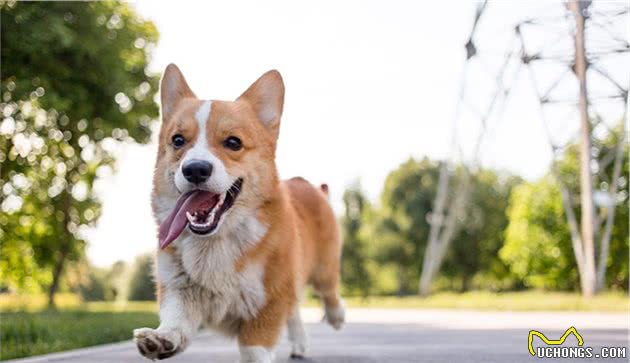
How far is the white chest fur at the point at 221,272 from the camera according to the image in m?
4.93

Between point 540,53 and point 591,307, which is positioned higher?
point 540,53

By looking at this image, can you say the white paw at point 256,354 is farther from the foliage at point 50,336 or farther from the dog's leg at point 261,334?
the foliage at point 50,336

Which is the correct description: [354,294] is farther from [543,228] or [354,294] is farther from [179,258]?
[179,258]

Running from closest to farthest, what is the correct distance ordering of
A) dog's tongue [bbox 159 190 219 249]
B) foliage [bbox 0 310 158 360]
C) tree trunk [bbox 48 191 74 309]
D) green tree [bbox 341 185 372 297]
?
dog's tongue [bbox 159 190 219 249] → foliage [bbox 0 310 158 360] → tree trunk [bbox 48 191 74 309] → green tree [bbox 341 185 372 297]

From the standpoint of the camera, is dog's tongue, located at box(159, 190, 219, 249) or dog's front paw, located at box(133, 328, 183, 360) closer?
dog's front paw, located at box(133, 328, 183, 360)

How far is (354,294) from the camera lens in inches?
2041

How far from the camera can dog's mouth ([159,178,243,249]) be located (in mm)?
4727

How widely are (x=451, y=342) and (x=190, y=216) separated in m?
4.73

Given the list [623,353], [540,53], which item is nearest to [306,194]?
[623,353]

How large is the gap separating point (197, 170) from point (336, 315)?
3.00m

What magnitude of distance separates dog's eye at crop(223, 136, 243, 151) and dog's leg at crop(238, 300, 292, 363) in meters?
0.91

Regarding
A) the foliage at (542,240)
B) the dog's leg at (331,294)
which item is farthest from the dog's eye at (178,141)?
the foliage at (542,240)

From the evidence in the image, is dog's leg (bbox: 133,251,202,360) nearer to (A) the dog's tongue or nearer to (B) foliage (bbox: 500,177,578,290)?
(A) the dog's tongue

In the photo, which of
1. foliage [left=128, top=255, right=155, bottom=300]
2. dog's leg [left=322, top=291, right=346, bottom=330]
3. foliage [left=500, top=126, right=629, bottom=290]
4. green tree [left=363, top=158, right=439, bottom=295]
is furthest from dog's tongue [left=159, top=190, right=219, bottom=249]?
foliage [left=128, top=255, right=155, bottom=300]
